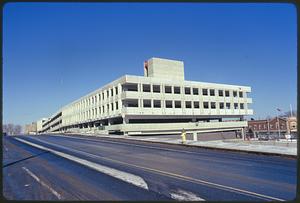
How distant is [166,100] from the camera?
55844mm

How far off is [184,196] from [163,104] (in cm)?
4798

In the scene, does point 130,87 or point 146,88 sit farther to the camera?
point 146,88

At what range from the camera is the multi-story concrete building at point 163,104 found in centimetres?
5159

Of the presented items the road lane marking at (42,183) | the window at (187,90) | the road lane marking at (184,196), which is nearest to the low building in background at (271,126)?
the window at (187,90)

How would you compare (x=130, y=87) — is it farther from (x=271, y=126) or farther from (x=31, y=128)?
(x=31, y=128)

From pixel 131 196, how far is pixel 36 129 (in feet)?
497

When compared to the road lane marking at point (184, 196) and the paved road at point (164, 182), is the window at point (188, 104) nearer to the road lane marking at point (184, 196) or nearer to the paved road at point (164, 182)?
the paved road at point (164, 182)

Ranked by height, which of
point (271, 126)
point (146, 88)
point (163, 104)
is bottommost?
point (271, 126)

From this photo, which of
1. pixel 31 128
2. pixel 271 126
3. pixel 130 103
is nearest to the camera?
pixel 130 103

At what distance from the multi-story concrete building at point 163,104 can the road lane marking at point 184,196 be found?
41375mm

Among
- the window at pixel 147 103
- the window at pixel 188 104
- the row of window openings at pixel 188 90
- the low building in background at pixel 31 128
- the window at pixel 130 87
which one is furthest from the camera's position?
the low building in background at pixel 31 128

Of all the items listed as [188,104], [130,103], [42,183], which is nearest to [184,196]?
[42,183]

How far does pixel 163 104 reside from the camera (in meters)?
55.0

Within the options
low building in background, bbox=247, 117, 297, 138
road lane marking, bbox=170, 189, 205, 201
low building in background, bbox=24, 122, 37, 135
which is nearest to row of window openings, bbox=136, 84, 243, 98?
low building in background, bbox=247, 117, 297, 138
